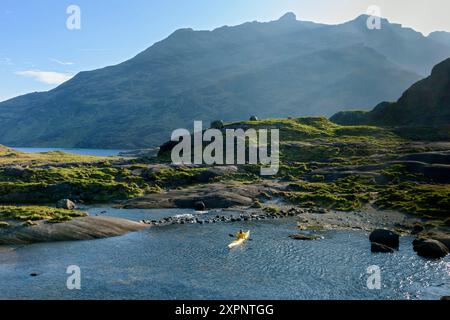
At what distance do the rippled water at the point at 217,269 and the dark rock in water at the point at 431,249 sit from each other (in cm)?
117

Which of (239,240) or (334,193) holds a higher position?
(334,193)

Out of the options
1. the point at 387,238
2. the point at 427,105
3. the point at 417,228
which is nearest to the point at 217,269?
the point at 387,238

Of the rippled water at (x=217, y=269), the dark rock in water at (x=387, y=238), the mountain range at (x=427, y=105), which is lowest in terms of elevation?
the rippled water at (x=217, y=269)

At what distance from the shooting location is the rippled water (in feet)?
127

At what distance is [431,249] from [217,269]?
86.6ft

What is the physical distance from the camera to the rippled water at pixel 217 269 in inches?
1528

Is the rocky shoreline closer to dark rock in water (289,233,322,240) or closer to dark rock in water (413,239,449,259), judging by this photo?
dark rock in water (289,233,322,240)

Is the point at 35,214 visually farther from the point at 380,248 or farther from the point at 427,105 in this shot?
the point at 427,105

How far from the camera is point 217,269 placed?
150ft

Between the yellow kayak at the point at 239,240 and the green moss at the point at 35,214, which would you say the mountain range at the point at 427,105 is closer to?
the yellow kayak at the point at 239,240

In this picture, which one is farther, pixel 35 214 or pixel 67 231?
pixel 35 214

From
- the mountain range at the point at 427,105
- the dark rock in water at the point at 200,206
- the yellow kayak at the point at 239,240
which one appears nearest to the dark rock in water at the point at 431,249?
the yellow kayak at the point at 239,240

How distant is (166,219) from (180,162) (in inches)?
2126
